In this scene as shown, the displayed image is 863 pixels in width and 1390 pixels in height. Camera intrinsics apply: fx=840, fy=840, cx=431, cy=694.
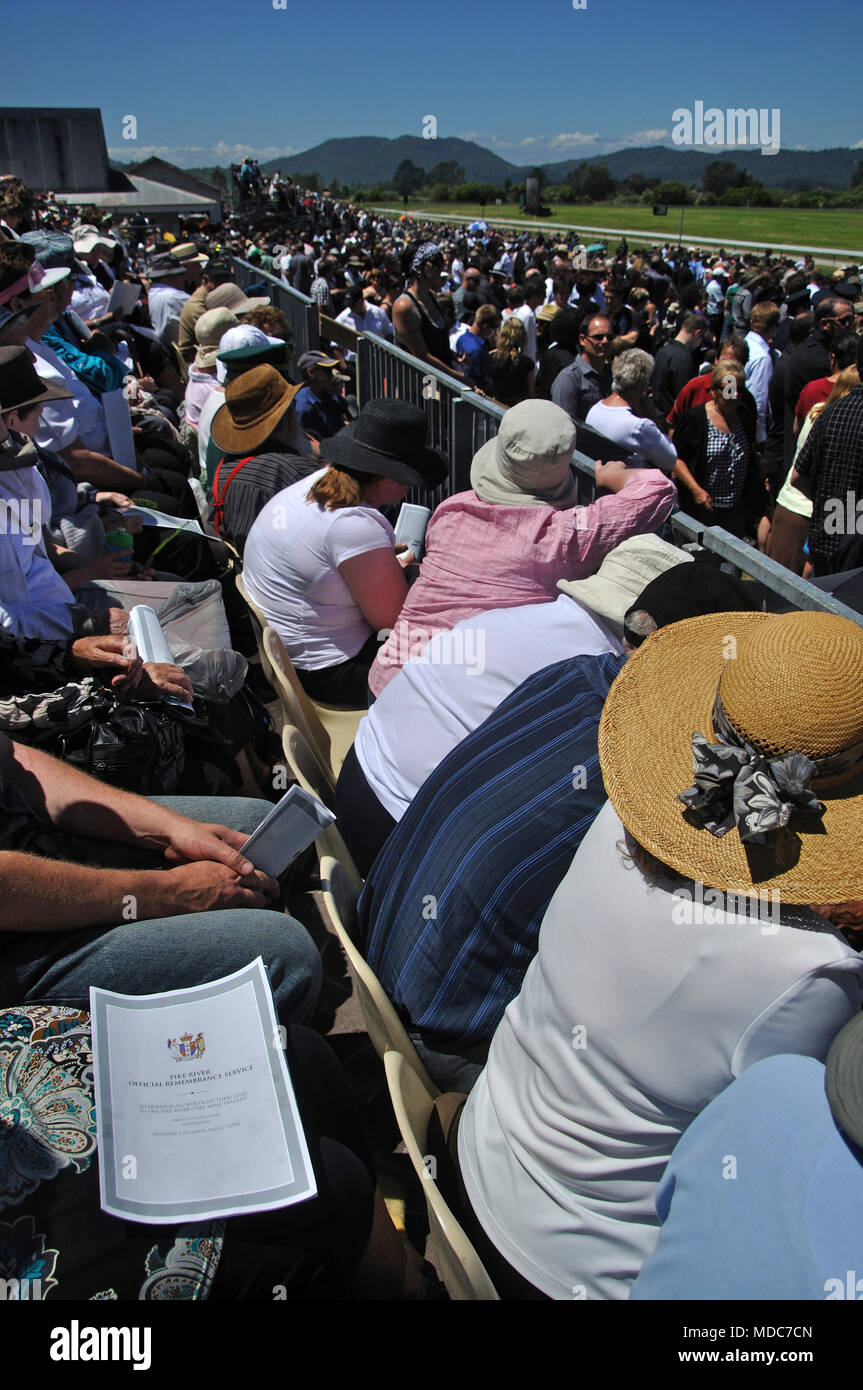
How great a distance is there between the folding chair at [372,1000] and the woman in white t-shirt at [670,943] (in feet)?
0.79

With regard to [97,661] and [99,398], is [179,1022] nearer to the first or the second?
[97,661]

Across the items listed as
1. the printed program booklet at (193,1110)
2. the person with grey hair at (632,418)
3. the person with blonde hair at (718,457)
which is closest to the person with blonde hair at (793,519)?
the person with blonde hair at (718,457)

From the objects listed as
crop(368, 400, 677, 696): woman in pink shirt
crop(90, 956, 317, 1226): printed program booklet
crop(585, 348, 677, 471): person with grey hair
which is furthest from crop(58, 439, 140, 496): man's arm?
crop(90, 956, 317, 1226): printed program booklet

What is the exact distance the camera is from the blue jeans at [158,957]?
5.57 feet

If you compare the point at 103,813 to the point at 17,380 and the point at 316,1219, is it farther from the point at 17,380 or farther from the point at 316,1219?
the point at 17,380

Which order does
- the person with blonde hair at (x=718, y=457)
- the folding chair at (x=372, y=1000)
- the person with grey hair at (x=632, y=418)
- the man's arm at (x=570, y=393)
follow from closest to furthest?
the folding chair at (x=372, y=1000)
the person with grey hair at (x=632, y=418)
the person with blonde hair at (x=718, y=457)
the man's arm at (x=570, y=393)

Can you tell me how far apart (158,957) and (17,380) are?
2.06 meters

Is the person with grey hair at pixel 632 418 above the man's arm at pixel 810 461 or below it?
above

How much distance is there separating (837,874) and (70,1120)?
4.27 feet

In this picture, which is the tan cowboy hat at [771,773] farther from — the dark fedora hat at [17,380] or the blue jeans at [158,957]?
the dark fedora hat at [17,380]

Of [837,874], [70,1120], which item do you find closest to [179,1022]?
[70,1120]

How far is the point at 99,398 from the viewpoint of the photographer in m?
4.64

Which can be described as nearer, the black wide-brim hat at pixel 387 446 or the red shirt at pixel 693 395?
the black wide-brim hat at pixel 387 446

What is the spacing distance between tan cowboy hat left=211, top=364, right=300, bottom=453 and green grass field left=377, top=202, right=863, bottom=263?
30283 mm
